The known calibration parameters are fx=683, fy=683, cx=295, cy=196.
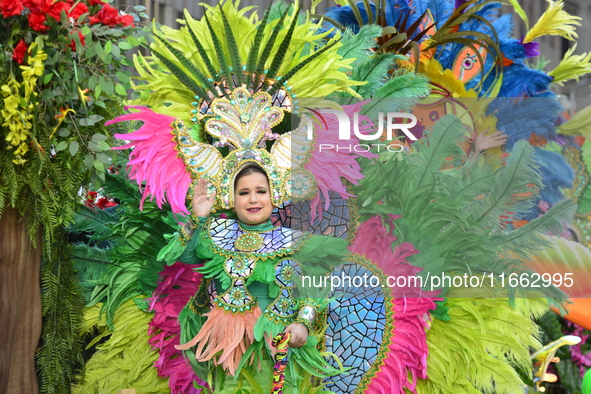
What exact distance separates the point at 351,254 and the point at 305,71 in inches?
24.8

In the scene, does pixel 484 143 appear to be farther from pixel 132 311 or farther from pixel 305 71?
pixel 132 311

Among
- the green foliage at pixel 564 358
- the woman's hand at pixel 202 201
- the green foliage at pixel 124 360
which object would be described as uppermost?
the woman's hand at pixel 202 201

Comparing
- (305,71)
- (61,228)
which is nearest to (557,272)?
(305,71)

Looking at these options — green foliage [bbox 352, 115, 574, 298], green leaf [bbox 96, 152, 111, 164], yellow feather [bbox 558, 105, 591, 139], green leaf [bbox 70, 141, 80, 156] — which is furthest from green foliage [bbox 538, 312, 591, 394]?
green leaf [bbox 70, 141, 80, 156]

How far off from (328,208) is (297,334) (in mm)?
493

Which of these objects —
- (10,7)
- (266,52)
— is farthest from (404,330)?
(10,7)

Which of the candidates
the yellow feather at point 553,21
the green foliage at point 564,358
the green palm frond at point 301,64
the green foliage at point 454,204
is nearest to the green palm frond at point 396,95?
the green foliage at point 454,204

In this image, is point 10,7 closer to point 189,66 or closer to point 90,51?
point 90,51

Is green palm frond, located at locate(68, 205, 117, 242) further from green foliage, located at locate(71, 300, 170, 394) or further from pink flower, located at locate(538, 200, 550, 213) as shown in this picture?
pink flower, located at locate(538, 200, 550, 213)

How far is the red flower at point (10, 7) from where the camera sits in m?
2.02

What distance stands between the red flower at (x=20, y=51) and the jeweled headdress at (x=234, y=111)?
345 mm

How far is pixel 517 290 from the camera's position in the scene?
2256 mm

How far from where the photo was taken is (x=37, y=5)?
81.4 inches

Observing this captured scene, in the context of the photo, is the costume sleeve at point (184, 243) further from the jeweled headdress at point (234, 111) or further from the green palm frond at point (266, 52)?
the green palm frond at point (266, 52)
